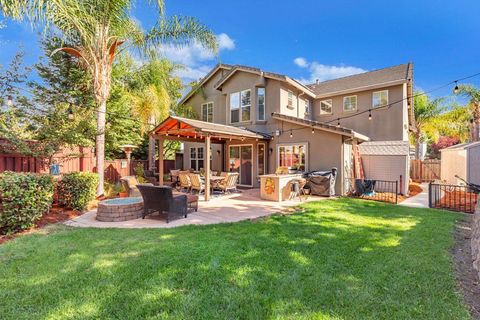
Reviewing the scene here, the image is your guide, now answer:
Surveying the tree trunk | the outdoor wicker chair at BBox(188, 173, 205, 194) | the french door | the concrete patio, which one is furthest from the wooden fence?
the tree trunk

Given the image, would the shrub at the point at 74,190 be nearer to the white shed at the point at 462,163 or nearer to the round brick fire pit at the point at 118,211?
the round brick fire pit at the point at 118,211

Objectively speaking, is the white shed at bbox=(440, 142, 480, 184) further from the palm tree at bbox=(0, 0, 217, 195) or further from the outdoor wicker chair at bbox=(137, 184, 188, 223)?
the outdoor wicker chair at bbox=(137, 184, 188, 223)

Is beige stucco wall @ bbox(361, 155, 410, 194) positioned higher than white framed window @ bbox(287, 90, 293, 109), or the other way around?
white framed window @ bbox(287, 90, 293, 109)

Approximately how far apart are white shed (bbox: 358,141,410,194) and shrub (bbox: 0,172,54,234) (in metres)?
14.2

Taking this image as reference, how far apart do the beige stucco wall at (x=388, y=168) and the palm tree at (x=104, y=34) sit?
33.6 feet

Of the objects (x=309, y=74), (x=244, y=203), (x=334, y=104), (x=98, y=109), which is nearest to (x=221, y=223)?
(x=244, y=203)

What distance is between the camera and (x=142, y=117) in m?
15.3

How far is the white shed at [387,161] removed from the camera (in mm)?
12180

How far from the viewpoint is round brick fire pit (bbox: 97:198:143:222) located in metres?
6.54

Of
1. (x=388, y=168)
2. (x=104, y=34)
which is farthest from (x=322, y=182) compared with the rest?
(x=104, y=34)

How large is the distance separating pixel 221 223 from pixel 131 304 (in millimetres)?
3665

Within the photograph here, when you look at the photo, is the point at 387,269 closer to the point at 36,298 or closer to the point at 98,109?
the point at 36,298

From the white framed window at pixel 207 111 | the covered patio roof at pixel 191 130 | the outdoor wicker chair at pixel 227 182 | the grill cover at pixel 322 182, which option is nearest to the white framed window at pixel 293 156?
the grill cover at pixel 322 182

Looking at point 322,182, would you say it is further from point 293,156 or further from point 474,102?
point 474,102
